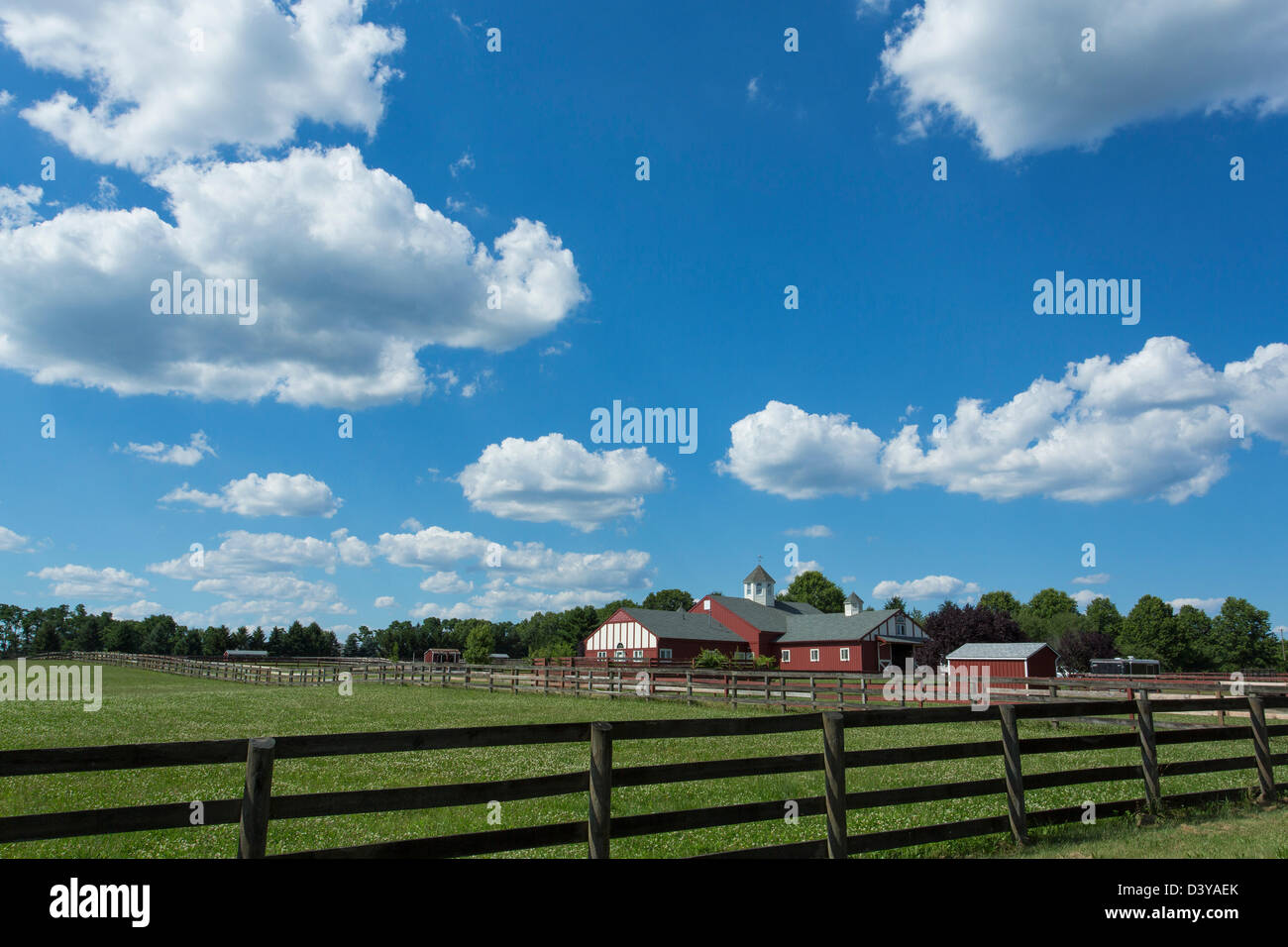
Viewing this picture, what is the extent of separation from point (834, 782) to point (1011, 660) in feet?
147

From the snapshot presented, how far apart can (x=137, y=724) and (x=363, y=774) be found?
11.4 metres

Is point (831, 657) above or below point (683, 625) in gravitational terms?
below

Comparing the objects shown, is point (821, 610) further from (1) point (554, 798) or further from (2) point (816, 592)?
(1) point (554, 798)

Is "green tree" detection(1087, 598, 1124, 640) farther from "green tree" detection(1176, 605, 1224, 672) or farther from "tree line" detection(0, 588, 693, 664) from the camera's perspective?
"tree line" detection(0, 588, 693, 664)

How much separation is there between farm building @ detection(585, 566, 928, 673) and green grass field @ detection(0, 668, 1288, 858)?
47.7 metres

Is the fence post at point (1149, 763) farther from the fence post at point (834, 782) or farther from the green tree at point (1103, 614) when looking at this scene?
the green tree at point (1103, 614)

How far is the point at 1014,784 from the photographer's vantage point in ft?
25.7

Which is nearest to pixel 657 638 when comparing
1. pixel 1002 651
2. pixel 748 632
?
pixel 748 632

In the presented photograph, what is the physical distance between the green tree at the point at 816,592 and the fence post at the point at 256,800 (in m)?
120

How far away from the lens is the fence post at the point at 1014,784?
7.80 metres

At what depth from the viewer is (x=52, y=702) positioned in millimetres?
29438

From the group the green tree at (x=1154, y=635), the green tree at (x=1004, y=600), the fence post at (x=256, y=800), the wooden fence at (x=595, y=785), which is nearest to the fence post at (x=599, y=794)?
the wooden fence at (x=595, y=785)
